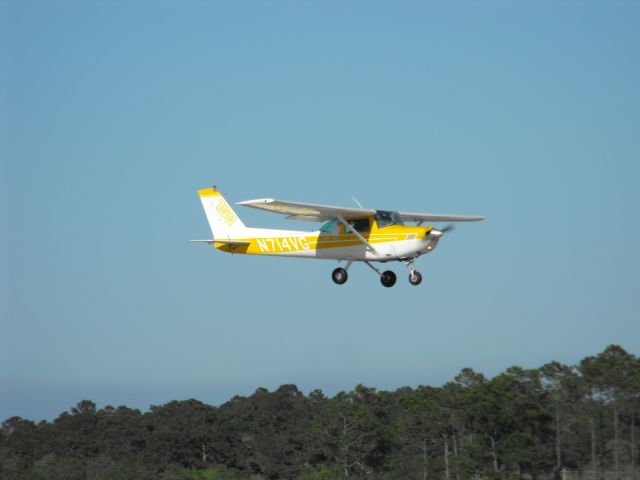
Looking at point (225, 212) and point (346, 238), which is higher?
point (225, 212)

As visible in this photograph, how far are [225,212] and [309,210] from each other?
5849mm

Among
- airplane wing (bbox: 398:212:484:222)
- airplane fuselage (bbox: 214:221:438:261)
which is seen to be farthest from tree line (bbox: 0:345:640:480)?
airplane fuselage (bbox: 214:221:438:261)

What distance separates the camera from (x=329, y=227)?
34.4 metres

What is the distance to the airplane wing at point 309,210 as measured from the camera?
106 ft

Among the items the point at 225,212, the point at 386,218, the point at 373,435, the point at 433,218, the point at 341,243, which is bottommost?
the point at 373,435

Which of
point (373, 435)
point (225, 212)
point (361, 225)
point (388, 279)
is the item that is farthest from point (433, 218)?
point (373, 435)

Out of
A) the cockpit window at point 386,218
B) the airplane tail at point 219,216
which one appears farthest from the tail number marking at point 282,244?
the cockpit window at point 386,218

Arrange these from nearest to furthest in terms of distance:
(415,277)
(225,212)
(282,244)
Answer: (415,277) → (282,244) → (225,212)

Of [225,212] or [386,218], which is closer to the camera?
[386,218]

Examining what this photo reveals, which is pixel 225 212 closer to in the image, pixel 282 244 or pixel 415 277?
pixel 282 244

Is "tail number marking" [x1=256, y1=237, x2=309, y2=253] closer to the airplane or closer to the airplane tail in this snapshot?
the airplane

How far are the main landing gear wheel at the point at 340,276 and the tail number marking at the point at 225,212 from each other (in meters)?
4.95

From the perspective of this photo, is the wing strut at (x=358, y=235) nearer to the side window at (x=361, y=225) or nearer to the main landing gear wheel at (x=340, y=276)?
the side window at (x=361, y=225)

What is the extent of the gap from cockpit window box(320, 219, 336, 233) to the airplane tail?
13.4 feet
